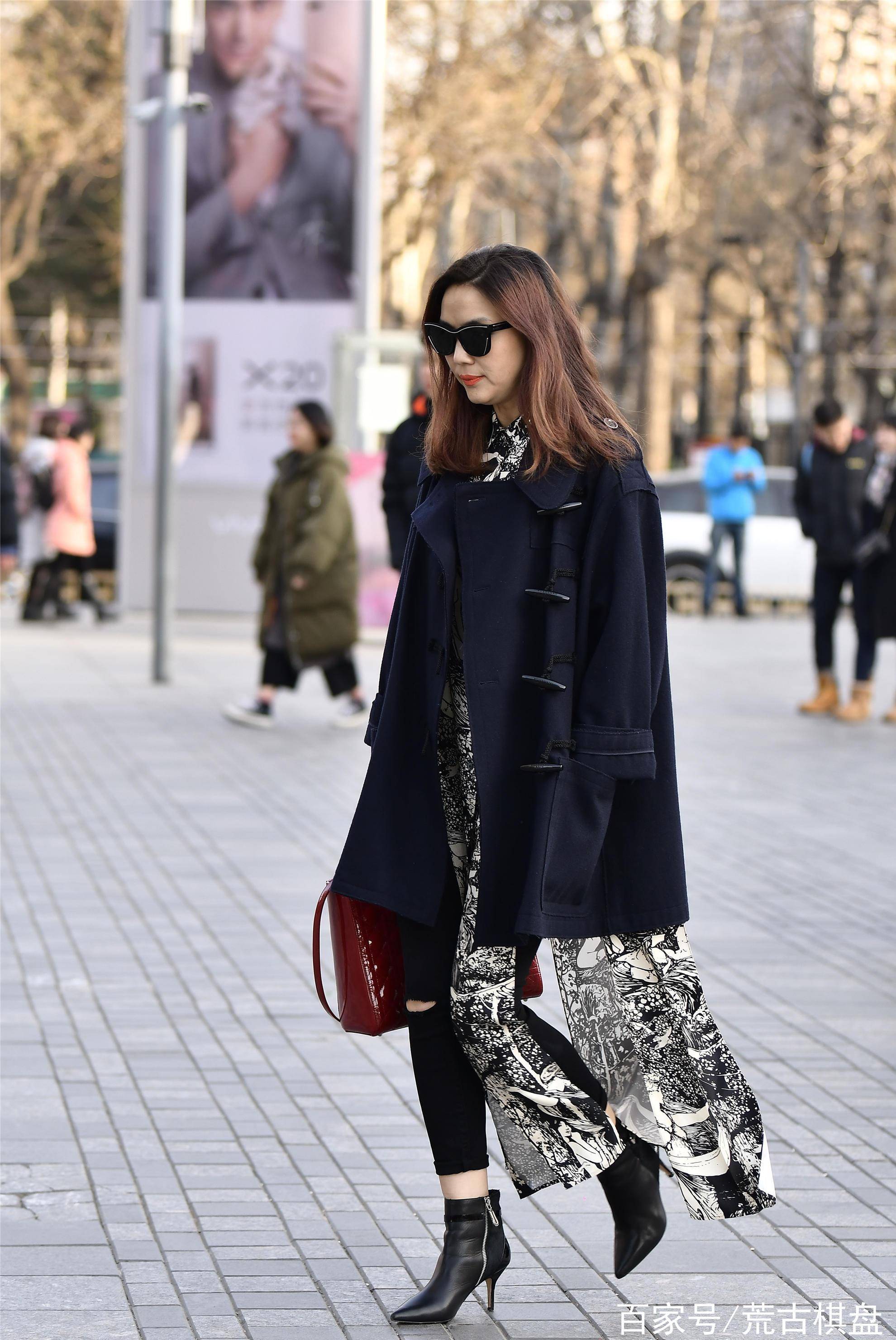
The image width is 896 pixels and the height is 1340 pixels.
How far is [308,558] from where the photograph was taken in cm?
1064

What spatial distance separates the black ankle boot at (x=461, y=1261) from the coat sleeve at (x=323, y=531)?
23.8 ft

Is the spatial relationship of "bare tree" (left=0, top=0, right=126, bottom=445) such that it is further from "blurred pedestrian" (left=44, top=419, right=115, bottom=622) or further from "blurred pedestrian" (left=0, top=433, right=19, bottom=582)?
"blurred pedestrian" (left=0, top=433, right=19, bottom=582)

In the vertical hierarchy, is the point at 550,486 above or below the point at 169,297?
below

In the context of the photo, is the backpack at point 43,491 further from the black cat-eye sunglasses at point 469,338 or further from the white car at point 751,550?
the black cat-eye sunglasses at point 469,338

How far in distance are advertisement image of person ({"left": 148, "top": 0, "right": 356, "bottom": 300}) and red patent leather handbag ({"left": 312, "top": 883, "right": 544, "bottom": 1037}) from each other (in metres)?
13.8

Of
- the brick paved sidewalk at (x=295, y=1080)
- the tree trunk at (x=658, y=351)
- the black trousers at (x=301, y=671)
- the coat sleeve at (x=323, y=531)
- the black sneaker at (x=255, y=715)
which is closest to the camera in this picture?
the brick paved sidewalk at (x=295, y=1080)

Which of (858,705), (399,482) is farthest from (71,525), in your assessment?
(858,705)

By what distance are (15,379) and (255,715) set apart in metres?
31.1

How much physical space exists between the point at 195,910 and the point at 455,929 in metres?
3.46

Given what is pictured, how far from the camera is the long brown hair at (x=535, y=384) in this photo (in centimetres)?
338

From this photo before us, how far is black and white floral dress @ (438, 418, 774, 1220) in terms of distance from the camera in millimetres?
3432

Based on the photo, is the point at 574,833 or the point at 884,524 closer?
the point at 574,833

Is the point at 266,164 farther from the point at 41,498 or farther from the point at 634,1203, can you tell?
the point at 634,1203

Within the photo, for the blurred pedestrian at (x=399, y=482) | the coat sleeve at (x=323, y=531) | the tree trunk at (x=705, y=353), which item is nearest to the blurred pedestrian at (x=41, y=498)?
the blurred pedestrian at (x=399, y=482)
